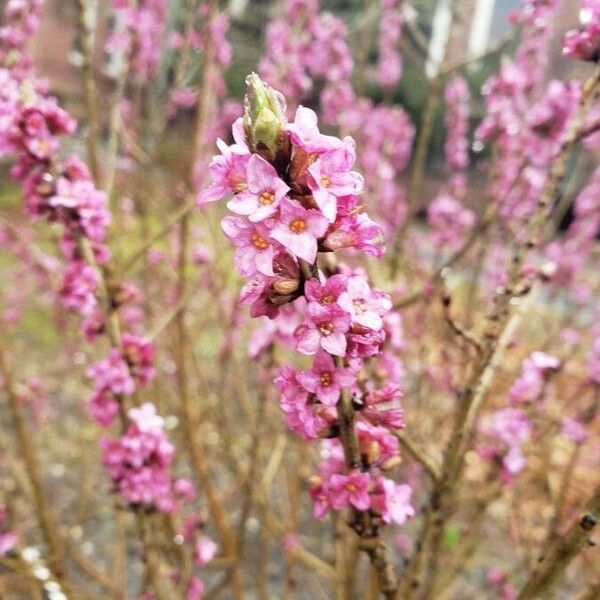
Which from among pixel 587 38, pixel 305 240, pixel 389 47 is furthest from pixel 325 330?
pixel 389 47

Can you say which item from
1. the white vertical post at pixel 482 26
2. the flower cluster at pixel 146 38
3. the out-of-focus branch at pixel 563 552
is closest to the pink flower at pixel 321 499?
the out-of-focus branch at pixel 563 552

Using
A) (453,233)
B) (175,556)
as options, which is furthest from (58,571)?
(453,233)

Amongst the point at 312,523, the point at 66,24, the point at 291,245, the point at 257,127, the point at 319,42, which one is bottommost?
the point at 312,523

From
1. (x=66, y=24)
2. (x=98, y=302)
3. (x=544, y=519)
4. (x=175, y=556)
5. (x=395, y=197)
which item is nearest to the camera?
(x=98, y=302)

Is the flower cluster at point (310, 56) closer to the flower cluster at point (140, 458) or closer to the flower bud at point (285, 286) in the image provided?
the flower cluster at point (140, 458)

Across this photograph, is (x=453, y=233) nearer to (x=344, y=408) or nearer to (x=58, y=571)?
(x=58, y=571)

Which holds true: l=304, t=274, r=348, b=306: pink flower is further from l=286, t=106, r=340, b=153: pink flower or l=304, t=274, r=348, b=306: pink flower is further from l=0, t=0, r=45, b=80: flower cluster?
l=0, t=0, r=45, b=80: flower cluster

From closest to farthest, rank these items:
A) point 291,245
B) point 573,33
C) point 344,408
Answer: point 291,245
point 344,408
point 573,33
